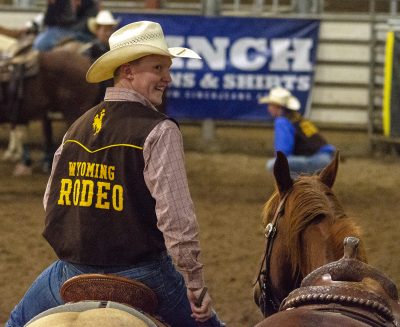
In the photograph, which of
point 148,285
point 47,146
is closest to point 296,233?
point 148,285

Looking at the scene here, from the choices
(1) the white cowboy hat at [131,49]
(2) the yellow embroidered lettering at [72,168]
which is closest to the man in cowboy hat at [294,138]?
(1) the white cowboy hat at [131,49]

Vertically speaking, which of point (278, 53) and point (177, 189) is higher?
point (177, 189)

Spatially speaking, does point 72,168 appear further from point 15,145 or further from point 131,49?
point 15,145

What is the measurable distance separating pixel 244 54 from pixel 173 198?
33.2 feet

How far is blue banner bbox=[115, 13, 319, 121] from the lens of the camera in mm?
13172

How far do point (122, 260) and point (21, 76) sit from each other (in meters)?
8.30

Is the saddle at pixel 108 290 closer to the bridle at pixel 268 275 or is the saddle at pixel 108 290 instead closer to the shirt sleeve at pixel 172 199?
the shirt sleeve at pixel 172 199

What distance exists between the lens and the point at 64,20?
1260 centimetres

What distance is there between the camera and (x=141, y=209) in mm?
3387

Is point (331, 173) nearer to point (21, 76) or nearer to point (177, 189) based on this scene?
point (177, 189)

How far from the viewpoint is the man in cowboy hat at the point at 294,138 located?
27.9 feet

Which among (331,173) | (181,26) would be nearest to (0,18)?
(181,26)

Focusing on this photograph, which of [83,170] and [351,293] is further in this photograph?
[83,170]

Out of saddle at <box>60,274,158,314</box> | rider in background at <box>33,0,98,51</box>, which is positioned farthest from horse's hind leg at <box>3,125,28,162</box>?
saddle at <box>60,274,158,314</box>
